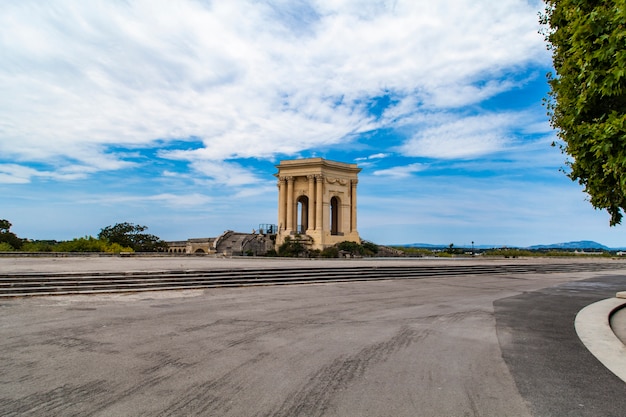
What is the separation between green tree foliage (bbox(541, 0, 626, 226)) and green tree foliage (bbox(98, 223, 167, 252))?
160 ft

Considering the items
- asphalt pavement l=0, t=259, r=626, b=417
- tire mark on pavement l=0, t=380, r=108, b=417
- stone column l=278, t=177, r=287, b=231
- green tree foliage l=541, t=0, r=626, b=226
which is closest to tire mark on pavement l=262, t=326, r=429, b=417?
asphalt pavement l=0, t=259, r=626, b=417

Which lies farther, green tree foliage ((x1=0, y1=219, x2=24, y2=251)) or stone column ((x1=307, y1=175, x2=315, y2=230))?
stone column ((x1=307, y1=175, x2=315, y2=230))

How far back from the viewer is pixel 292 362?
21.7ft

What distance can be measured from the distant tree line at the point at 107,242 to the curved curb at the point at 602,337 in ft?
129

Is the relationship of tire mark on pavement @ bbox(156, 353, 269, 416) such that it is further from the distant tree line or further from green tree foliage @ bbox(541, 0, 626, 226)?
the distant tree line

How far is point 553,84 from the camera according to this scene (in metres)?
8.74

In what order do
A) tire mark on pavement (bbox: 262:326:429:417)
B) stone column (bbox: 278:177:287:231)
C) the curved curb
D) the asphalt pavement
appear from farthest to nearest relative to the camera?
stone column (bbox: 278:177:287:231) → the curved curb → the asphalt pavement → tire mark on pavement (bbox: 262:326:429:417)

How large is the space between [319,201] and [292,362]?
4655 cm

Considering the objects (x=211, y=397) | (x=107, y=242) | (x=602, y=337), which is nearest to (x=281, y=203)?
(x=107, y=242)

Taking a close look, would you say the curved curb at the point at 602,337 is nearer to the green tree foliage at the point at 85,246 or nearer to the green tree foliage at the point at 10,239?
the green tree foliage at the point at 85,246

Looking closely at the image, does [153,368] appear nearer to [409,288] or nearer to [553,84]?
[553,84]

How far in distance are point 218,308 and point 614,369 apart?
9.02 m

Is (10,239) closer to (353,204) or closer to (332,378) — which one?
(353,204)

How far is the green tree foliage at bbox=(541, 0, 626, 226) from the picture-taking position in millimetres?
5855
